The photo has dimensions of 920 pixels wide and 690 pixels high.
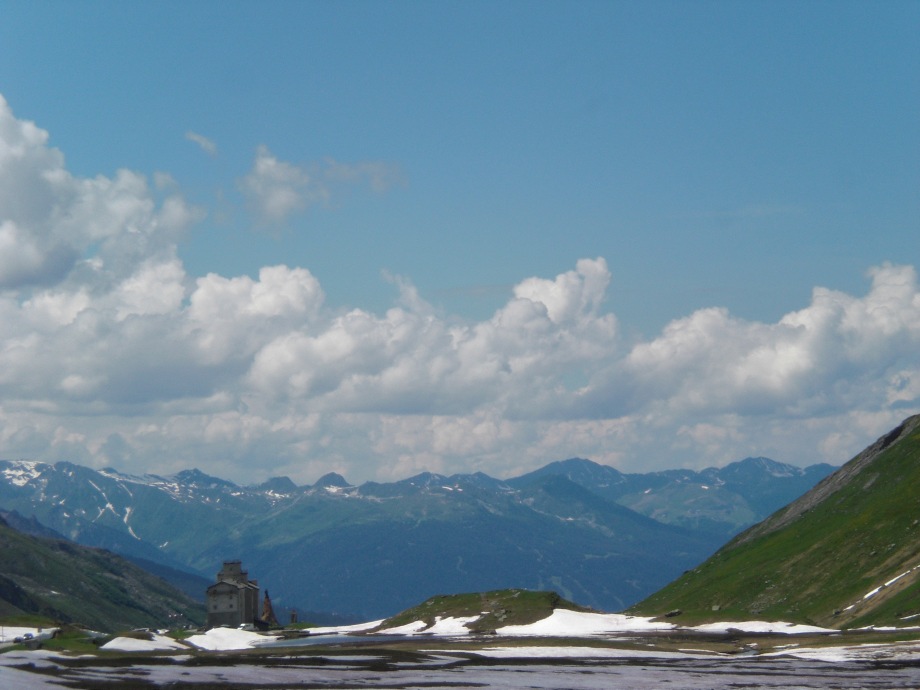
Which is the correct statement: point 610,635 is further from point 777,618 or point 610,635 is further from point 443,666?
point 443,666

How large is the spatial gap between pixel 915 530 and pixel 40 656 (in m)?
130

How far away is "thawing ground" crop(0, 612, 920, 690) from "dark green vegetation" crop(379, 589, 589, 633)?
1030 centimetres

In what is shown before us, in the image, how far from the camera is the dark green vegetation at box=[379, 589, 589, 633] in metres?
175

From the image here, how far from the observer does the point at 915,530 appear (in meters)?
177

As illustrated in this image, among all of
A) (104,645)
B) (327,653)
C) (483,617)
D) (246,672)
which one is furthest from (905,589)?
(104,645)

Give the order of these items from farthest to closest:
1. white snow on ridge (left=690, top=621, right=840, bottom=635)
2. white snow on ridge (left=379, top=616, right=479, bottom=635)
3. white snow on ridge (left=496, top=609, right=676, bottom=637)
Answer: white snow on ridge (left=379, top=616, right=479, bottom=635) → white snow on ridge (left=496, top=609, right=676, bottom=637) → white snow on ridge (left=690, top=621, right=840, bottom=635)

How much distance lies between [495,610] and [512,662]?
70.5 metres

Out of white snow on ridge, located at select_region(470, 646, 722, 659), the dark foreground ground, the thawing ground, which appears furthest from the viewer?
white snow on ridge, located at select_region(470, 646, 722, 659)

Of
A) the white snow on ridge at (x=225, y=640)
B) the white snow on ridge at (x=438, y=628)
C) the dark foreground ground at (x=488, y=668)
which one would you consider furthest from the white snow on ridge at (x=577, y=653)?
the white snow on ridge at (x=225, y=640)

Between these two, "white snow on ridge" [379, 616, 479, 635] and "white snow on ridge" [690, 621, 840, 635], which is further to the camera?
"white snow on ridge" [379, 616, 479, 635]

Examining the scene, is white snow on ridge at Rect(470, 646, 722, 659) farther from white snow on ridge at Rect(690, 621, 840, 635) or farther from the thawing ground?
white snow on ridge at Rect(690, 621, 840, 635)

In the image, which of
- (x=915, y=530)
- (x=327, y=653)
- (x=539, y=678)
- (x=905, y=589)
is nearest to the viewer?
(x=539, y=678)

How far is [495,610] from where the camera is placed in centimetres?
18475

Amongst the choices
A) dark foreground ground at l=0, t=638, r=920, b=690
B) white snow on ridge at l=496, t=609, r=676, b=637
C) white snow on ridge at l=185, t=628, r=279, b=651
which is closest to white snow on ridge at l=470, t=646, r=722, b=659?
dark foreground ground at l=0, t=638, r=920, b=690
